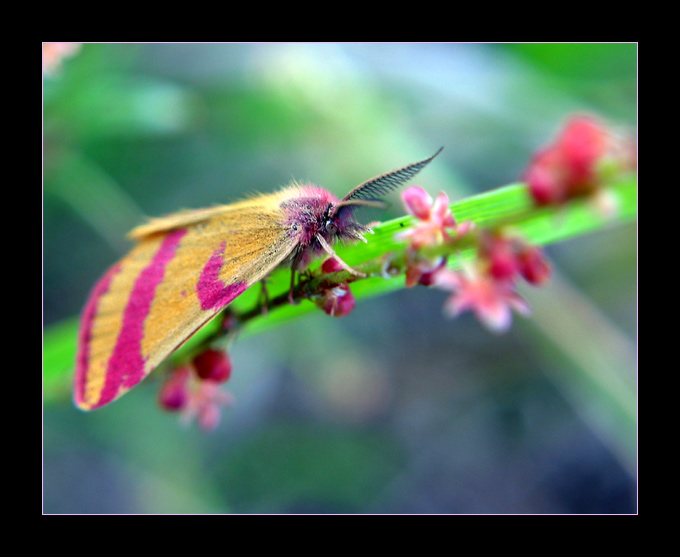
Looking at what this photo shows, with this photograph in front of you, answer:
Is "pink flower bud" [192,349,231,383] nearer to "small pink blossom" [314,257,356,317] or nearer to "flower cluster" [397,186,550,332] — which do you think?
"small pink blossom" [314,257,356,317]

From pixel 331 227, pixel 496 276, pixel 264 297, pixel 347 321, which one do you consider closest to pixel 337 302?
pixel 331 227

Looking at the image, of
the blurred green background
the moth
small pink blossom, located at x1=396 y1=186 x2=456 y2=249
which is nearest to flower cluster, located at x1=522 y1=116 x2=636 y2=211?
small pink blossom, located at x1=396 y1=186 x2=456 y2=249

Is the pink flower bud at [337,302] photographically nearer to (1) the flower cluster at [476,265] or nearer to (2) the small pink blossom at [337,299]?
(2) the small pink blossom at [337,299]

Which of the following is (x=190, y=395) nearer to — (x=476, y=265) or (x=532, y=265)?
(x=476, y=265)

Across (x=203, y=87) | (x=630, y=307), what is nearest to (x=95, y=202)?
(x=203, y=87)

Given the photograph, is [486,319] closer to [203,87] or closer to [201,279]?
[201,279]

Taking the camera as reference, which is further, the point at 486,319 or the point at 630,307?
the point at 630,307
